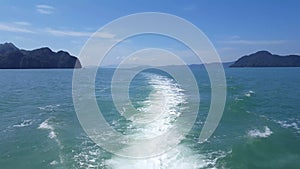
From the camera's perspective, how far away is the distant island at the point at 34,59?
164 metres

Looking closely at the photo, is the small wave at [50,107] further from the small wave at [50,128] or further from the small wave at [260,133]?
the small wave at [260,133]

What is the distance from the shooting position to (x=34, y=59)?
176 meters

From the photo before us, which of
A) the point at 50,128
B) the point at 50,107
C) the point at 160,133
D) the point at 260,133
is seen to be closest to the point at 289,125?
the point at 260,133

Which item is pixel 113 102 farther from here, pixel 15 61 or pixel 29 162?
pixel 15 61

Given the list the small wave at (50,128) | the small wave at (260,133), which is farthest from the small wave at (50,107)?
the small wave at (260,133)

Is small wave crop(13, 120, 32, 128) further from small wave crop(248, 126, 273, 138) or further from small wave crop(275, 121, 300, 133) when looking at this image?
small wave crop(275, 121, 300, 133)

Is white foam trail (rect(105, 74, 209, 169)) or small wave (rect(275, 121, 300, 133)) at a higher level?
small wave (rect(275, 121, 300, 133))

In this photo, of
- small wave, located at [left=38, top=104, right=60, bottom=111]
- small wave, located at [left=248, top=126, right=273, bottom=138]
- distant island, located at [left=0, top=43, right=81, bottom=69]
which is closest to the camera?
small wave, located at [left=248, top=126, right=273, bottom=138]

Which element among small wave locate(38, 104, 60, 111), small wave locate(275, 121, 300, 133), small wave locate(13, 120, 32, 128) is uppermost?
small wave locate(275, 121, 300, 133)

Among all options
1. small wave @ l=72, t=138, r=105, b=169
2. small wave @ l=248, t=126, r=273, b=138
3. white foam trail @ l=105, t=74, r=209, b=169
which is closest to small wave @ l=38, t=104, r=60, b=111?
white foam trail @ l=105, t=74, r=209, b=169

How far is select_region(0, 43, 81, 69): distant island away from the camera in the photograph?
16438 cm

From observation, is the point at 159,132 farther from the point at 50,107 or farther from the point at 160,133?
the point at 50,107

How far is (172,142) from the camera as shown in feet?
58.3

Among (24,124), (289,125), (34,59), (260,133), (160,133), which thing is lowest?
(24,124)
